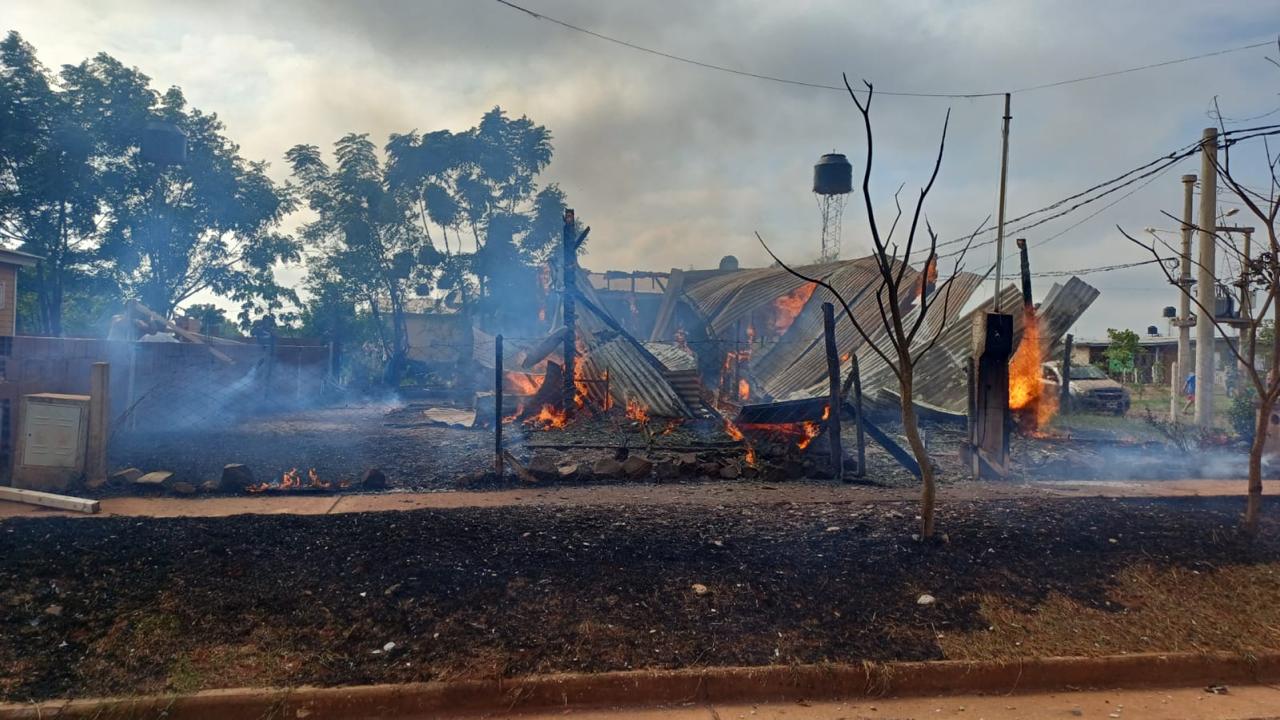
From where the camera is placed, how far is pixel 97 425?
877 centimetres

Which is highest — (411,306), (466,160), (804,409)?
(466,160)

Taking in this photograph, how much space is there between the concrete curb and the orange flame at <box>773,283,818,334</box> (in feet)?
68.7

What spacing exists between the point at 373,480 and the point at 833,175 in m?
21.1

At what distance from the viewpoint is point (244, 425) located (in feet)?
53.3

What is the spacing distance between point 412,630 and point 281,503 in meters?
4.79

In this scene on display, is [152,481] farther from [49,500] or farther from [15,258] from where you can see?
[15,258]

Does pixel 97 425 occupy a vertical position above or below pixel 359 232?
below

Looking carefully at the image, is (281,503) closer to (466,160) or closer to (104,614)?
(104,614)

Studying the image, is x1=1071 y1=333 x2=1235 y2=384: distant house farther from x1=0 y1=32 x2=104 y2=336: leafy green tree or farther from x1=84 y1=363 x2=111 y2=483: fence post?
x1=0 y1=32 x2=104 y2=336: leafy green tree

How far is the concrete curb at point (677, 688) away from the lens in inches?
152

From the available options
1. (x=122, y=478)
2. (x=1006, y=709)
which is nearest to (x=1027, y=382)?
(x=1006, y=709)

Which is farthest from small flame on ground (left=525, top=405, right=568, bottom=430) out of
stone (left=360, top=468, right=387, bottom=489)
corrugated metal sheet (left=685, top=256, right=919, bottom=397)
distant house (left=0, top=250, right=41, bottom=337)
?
distant house (left=0, top=250, right=41, bottom=337)

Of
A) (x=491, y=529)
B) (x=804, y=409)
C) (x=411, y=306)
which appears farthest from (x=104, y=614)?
(x=411, y=306)

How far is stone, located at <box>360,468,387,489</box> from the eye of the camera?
9.40 meters
